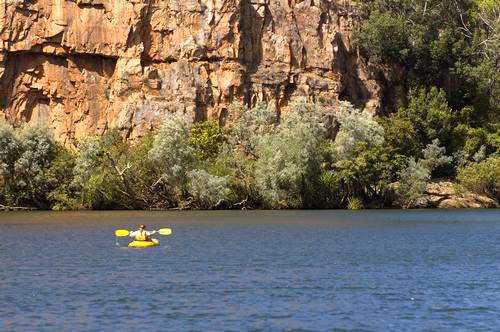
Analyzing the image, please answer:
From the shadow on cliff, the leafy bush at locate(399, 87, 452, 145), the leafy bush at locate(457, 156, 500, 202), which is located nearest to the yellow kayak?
the leafy bush at locate(457, 156, 500, 202)

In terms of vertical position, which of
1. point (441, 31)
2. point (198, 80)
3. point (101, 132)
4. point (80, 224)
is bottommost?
point (80, 224)

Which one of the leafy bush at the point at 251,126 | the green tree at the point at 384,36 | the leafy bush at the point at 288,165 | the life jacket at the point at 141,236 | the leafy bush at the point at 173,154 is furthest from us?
the green tree at the point at 384,36

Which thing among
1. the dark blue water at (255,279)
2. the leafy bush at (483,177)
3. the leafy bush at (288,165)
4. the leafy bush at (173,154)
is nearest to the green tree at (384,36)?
the leafy bush at (483,177)

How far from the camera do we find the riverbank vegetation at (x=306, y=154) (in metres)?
82.1

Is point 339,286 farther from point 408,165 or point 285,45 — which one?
point 285,45

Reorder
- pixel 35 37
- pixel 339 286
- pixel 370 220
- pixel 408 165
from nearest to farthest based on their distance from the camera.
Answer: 1. pixel 339 286
2. pixel 370 220
3. pixel 408 165
4. pixel 35 37

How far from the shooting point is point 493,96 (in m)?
105

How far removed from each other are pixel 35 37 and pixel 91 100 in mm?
8877

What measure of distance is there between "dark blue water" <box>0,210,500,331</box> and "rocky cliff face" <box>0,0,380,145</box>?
119 ft

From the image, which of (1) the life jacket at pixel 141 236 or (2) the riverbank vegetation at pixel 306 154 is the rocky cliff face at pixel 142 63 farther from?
(1) the life jacket at pixel 141 236

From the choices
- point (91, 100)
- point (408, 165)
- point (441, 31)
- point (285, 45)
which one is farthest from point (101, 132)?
point (441, 31)

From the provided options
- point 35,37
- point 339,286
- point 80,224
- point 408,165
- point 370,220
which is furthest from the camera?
point 35,37

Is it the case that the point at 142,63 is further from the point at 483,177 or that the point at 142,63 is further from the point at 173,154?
the point at 483,177

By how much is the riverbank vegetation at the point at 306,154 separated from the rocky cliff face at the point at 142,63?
163 inches
